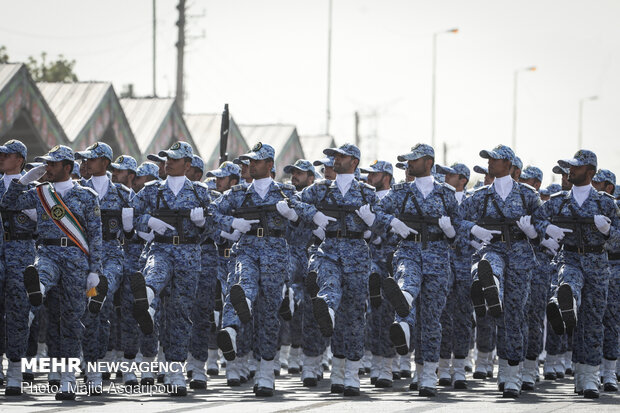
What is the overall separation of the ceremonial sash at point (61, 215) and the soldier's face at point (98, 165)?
6.93ft

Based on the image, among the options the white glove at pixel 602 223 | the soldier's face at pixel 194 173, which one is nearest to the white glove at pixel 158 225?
the soldier's face at pixel 194 173

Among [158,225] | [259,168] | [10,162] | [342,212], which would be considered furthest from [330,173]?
[10,162]

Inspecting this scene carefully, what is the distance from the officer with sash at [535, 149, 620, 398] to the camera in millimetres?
13531

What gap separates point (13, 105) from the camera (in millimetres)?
26266

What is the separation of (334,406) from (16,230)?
13.5ft

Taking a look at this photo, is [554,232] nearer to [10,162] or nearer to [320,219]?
[320,219]

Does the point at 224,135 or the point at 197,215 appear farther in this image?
the point at 224,135

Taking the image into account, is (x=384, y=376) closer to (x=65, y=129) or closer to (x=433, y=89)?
(x=65, y=129)

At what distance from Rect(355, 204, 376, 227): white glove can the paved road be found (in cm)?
187

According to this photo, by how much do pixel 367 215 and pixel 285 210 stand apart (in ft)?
2.97

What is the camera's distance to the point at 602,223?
13.4m

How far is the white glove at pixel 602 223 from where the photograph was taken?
44.1 ft

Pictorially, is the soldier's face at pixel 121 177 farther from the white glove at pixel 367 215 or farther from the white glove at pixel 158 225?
the white glove at pixel 367 215

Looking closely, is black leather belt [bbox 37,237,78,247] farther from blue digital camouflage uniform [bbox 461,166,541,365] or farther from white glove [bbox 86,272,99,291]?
blue digital camouflage uniform [bbox 461,166,541,365]
